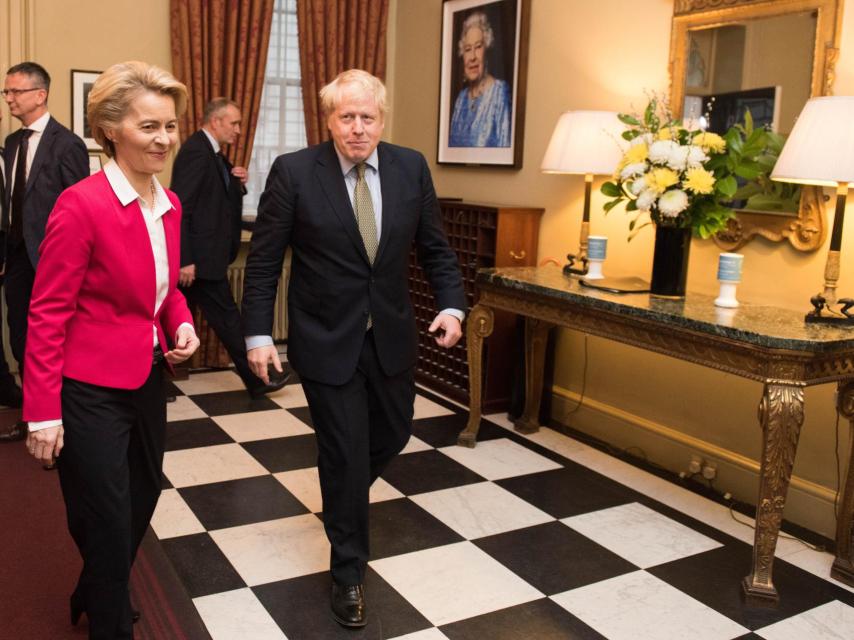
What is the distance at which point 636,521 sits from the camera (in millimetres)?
3666

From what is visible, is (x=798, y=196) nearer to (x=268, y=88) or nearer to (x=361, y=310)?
(x=361, y=310)

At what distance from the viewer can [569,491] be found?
3.98 meters

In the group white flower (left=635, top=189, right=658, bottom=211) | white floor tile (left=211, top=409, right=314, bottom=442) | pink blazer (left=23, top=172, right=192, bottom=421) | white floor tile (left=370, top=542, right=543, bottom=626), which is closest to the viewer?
pink blazer (left=23, top=172, right=192, bottom=421)

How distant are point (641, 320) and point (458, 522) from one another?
1120 mm

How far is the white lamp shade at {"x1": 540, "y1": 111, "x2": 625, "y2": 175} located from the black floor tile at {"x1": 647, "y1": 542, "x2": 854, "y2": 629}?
6.30 ft

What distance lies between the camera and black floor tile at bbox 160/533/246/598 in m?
2.95

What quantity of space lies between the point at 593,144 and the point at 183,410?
8.96 feet

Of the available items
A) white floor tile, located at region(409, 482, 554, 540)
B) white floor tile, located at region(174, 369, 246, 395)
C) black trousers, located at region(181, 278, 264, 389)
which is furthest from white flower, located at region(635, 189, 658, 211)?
white floor tile, located at region(174, 369, 246, 395)

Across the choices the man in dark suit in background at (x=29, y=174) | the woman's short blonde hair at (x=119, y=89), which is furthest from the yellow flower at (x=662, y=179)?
the man in dark suit in background at (x=29, y=174)

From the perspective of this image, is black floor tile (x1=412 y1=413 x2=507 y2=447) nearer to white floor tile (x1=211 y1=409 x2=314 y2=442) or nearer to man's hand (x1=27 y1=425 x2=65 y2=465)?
white floor tile (x1=211 y1=409 x2=314 y2=442)

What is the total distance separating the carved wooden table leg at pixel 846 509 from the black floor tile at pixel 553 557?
79 cm

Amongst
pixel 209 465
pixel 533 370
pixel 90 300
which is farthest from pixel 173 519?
pixel 533 370

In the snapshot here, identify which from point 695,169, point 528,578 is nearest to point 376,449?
point 528,578

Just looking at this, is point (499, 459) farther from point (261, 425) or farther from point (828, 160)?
point (828, 160)
